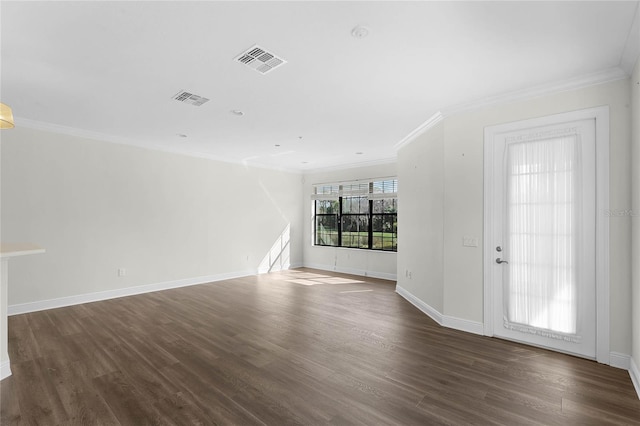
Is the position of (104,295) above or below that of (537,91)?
below

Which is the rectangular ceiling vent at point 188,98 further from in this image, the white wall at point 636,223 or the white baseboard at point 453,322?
the white wall at point 636,223

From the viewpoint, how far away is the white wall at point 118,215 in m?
4.31

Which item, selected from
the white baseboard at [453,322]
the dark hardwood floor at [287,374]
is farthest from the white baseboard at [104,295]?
the white baseboard at [453,322]

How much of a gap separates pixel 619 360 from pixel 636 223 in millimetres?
1316

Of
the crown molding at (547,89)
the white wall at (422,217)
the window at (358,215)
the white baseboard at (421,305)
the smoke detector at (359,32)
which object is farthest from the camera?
the window at (358,215)

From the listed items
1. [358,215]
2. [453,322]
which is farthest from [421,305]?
[358,215]

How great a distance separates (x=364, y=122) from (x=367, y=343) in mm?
→ 3033

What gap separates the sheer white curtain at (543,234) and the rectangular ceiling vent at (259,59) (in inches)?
111

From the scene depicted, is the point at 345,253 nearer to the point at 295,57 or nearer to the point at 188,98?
the point at 188,98

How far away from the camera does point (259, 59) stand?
2.63 metres

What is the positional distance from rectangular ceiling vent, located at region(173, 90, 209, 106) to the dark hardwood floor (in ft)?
9.37

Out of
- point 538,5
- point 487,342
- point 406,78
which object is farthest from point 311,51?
point 487,342

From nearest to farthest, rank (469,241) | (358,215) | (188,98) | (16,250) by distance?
(16,250), (188,98), (469,241), (358,215)

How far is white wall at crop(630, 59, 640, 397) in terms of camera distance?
242cm
